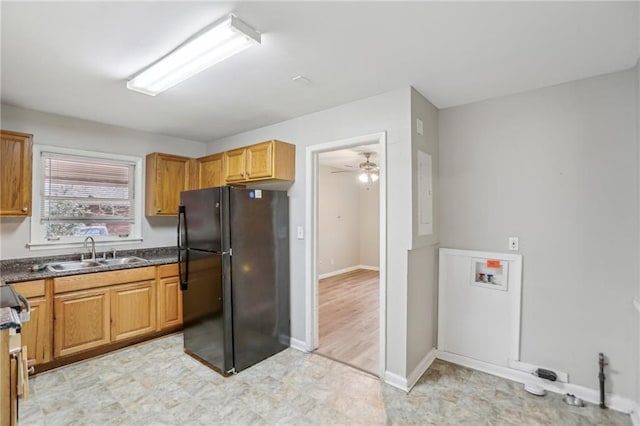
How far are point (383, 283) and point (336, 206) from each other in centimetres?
458

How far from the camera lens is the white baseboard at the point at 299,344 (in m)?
3.13

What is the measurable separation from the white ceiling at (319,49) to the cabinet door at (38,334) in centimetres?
186

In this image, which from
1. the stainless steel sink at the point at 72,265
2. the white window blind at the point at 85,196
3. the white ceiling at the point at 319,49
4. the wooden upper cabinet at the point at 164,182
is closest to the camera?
the white ceiling at the point at 319,49

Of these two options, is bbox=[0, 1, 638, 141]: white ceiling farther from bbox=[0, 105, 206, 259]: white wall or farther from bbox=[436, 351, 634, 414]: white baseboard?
bbox=[436, 351, 634, 414]: white baseboard

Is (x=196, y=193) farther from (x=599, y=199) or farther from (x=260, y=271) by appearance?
(x=599, y=199)

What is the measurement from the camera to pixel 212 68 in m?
2.15

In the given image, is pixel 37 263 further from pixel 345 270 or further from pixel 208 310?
pixel 345 270

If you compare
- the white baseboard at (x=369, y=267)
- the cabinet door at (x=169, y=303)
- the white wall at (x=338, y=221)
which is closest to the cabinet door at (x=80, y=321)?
the cabinet door at (x=169, y=303)

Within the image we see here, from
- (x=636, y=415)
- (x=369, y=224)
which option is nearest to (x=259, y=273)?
(x=636, y=415)

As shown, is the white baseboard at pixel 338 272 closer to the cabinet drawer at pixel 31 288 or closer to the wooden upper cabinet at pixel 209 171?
the wooden upper cabinet at pixel 209 171

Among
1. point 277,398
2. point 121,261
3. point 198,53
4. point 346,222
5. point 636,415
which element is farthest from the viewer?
point 346,222

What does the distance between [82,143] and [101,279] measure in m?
1.60

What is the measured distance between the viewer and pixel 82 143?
3.36 meters

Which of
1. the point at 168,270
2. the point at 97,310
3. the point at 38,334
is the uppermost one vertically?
the point at 168,270
